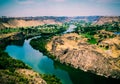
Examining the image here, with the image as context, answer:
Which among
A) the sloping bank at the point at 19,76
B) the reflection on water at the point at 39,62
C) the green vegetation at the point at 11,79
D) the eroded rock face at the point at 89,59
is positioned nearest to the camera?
the green vegetation at the point at 11,79

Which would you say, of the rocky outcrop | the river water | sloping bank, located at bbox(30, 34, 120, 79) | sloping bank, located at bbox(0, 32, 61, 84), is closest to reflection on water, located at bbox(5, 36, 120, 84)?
the river water

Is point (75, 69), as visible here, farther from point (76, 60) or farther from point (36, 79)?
point (36, 79)

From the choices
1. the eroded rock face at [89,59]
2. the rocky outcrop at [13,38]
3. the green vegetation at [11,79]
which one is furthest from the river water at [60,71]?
the rocky outcrop at [13,38]

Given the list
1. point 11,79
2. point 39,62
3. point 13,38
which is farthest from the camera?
point 13,38

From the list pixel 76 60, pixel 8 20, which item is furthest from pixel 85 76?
pixel 8 20

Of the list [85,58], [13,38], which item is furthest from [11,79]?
[13,38]

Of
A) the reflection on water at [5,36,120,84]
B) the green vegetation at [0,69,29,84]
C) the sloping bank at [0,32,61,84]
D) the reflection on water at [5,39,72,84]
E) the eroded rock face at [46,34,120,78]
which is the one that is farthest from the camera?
the eroded rock face at [46,34,120,78]

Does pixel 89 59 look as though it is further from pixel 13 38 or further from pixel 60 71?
pixel 13 38

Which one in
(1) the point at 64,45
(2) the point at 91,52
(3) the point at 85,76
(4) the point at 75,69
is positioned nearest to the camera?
(3) the point at 85,76

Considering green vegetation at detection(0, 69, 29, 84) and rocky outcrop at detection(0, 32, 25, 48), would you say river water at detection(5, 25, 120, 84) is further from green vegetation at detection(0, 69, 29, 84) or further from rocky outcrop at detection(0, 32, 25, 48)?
rocky outcrop at detection(0, 32, 25, 48)

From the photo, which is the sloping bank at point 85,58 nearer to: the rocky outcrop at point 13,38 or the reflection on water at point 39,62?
the reflection on water at point 39,62

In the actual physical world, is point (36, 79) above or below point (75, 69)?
above
